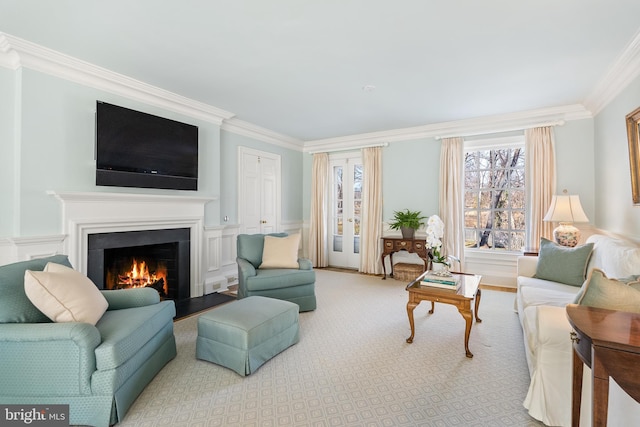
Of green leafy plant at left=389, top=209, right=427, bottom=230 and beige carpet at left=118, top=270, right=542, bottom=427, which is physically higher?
green leafy plant at left=389, top=209, right=427, bottom=230

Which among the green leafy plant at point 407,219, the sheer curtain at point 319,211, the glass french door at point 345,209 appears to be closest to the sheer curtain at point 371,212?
the glass french door at point 345,209

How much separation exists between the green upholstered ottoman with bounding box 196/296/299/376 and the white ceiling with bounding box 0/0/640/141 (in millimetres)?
2259

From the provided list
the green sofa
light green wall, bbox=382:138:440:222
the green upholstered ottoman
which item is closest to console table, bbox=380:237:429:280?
light green wall, bbox=382:138:440:222

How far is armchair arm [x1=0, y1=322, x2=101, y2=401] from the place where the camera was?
63.4 inches

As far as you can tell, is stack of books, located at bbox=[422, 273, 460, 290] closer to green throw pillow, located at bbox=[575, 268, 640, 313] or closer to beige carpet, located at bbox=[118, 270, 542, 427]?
beige carpet, located at bbox=[118, 270, 542, 427]

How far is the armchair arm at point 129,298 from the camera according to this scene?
90.8 inches

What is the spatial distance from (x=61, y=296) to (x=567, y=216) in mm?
4884

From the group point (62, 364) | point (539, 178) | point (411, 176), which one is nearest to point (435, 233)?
point (539, 178)

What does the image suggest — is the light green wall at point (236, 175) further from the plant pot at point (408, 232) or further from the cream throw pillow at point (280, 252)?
the plant pot at point (408, 232)

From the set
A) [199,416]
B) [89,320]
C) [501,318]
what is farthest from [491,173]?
[89,320]

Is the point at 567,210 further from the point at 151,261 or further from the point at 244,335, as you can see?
the point at 151,261

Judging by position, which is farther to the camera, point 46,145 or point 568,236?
point 568,236

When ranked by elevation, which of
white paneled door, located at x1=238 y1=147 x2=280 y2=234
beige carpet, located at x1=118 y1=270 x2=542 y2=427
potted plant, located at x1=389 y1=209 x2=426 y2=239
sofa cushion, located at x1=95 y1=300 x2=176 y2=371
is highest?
white paneled door, located at x1=238 y1=147 x2=280 y2=234

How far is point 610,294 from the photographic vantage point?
1.44 m
